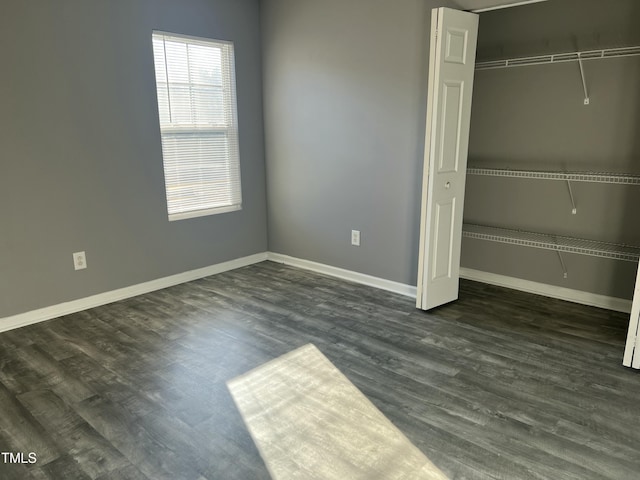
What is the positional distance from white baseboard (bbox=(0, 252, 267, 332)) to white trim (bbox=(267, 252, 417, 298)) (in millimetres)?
295

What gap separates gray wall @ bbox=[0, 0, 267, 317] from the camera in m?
3.06

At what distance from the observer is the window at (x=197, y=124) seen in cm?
381

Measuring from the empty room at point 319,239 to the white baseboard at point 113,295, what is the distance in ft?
0.06

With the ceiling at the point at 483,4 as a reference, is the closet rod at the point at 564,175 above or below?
below

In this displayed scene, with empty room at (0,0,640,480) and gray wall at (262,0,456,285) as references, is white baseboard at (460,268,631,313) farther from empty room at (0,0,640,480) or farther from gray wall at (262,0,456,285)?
gray wall at (262,0,456,285)

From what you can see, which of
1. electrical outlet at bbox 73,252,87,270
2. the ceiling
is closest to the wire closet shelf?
the ceiling

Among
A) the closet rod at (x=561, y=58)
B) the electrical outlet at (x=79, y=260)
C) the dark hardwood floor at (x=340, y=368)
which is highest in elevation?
the closet rod at (x=561, y=58)

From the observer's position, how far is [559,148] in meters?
3.58

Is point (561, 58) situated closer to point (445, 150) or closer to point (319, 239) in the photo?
point (445, 150)

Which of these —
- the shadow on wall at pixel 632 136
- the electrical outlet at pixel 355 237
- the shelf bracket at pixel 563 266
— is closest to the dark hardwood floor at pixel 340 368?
the shelf bracket at pixel 563 266

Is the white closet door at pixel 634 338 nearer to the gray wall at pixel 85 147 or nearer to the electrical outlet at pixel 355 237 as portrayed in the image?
the electrical outlet at pixel 355 237

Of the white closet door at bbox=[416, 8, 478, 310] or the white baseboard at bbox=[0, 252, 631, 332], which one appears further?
the white baseboard at bbox=[0, 252, 631, 332]

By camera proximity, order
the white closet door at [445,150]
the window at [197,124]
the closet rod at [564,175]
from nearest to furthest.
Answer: the white closet door at [445,150] < the closet rod at [564,175] < the window at [197,124]

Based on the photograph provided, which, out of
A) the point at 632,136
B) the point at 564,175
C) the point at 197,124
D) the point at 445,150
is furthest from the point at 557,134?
the point at 197,124
